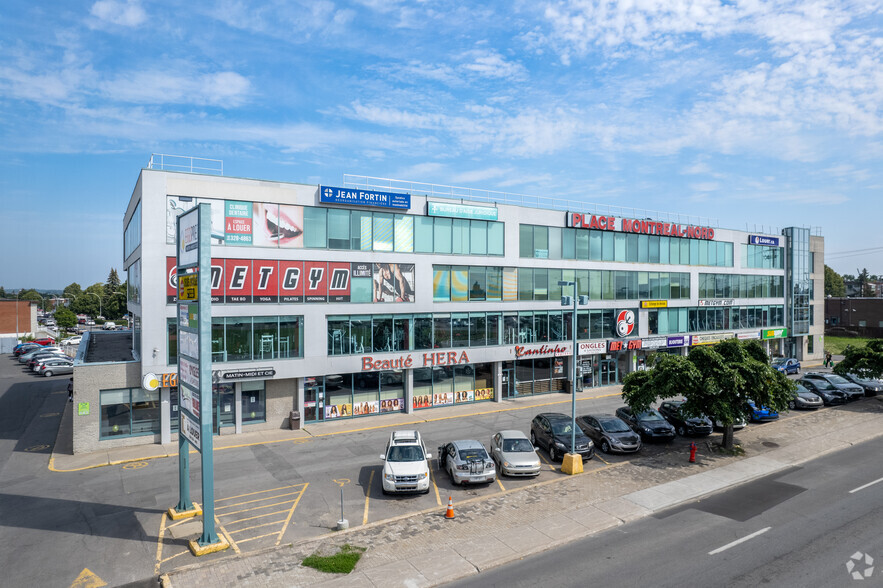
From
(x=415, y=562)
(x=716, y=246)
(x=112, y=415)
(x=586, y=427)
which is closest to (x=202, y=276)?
(x=415, y=562)

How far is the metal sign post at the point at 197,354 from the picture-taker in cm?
1465

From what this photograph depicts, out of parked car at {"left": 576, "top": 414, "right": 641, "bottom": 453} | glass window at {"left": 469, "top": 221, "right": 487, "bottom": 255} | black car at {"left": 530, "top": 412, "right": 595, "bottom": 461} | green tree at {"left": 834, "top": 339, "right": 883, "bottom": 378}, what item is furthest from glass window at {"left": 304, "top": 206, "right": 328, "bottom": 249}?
green tree at {"left": 834, "top": 339, "right": 883, "bottom": 378}

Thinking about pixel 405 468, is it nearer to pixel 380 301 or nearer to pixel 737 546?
pixel 737 546

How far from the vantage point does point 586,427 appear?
25859 mm

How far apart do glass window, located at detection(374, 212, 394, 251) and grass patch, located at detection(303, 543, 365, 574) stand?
19424 millimetres

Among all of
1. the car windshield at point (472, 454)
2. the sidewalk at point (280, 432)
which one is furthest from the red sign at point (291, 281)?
the car windshield at point (472, 454)

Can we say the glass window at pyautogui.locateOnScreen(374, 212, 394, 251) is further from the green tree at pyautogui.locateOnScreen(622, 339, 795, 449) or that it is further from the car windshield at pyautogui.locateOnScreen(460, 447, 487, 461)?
the green tree at pyautogui.locateOnScreen(622, 339, 795, 449)

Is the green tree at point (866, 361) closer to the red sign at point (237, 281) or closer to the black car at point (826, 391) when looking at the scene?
the black car at point (826, 391)

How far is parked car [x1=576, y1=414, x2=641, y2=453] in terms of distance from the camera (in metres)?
23.6

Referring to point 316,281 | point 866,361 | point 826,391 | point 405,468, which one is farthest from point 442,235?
point 866,361

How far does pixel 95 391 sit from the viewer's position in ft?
81.5

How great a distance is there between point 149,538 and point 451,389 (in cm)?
2139

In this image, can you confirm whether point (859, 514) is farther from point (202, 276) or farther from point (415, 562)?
point (202, 276)

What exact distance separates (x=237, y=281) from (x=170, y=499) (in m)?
11.8
